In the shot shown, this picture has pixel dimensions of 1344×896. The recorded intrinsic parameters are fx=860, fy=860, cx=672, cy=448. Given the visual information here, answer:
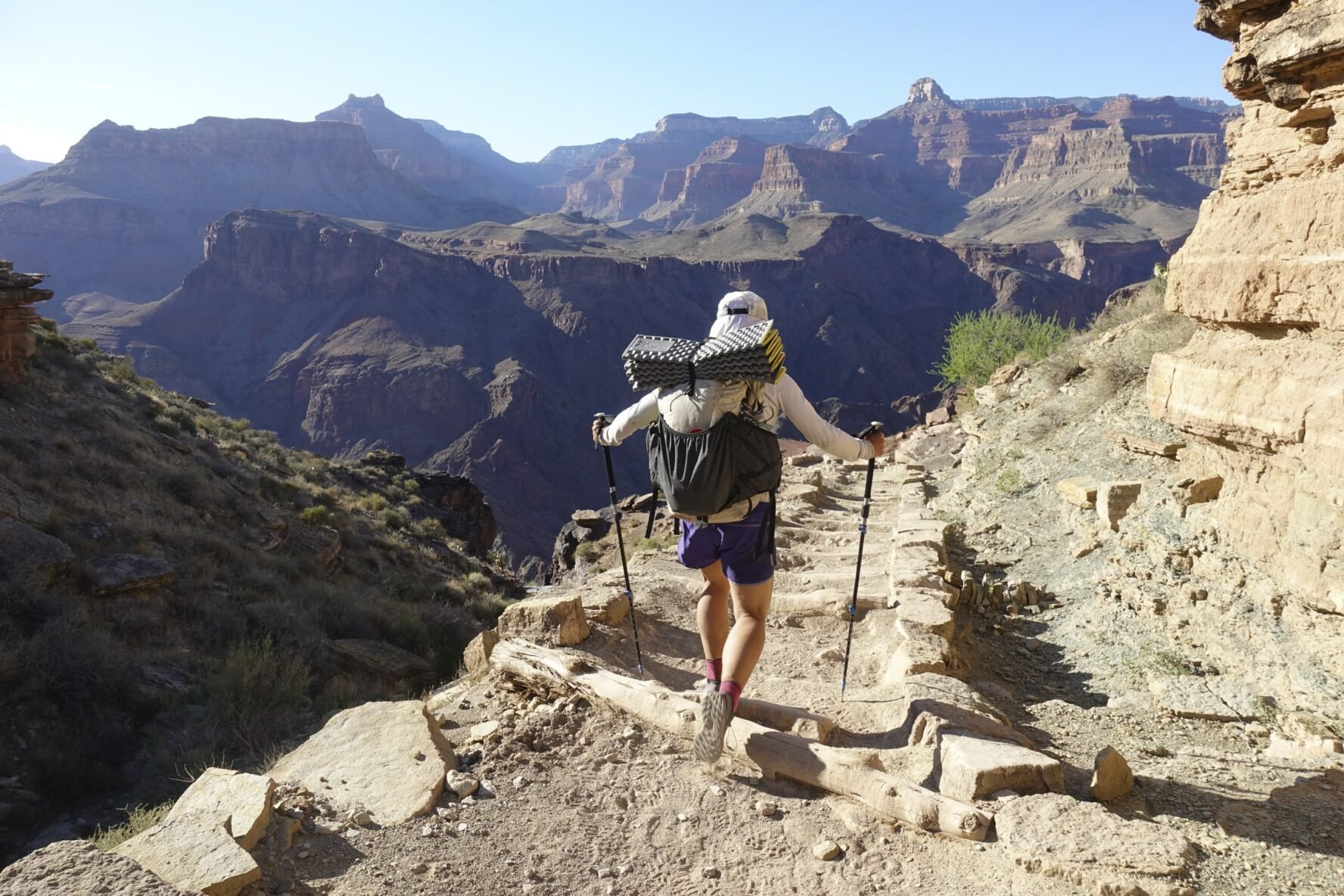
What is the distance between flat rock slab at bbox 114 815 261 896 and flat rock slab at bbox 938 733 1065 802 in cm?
269

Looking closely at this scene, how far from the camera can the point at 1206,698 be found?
5004mm

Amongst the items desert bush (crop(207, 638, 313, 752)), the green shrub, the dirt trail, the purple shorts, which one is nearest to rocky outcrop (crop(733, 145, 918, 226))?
the green shrub

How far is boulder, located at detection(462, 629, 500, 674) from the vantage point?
584cm

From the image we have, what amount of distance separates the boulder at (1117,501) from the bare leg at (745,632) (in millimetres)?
4820

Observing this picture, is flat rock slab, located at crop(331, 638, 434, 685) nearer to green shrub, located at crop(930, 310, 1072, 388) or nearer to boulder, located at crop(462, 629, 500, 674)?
boulder, located at crop(462, 629, 500, 674)

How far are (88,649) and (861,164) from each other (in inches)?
6744

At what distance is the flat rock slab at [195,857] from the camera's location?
301cm

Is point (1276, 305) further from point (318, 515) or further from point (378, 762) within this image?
point (318, 515)

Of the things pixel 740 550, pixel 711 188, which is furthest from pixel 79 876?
pixel 711 188

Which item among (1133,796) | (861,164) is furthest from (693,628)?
(861,164)

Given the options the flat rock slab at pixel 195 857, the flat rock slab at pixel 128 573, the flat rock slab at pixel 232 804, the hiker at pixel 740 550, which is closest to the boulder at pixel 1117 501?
the hiker at pixel 740 550

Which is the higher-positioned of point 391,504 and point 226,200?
point 226,200

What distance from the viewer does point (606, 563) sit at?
1742 cm

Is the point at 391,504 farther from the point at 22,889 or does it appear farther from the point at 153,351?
the point at 153,351
